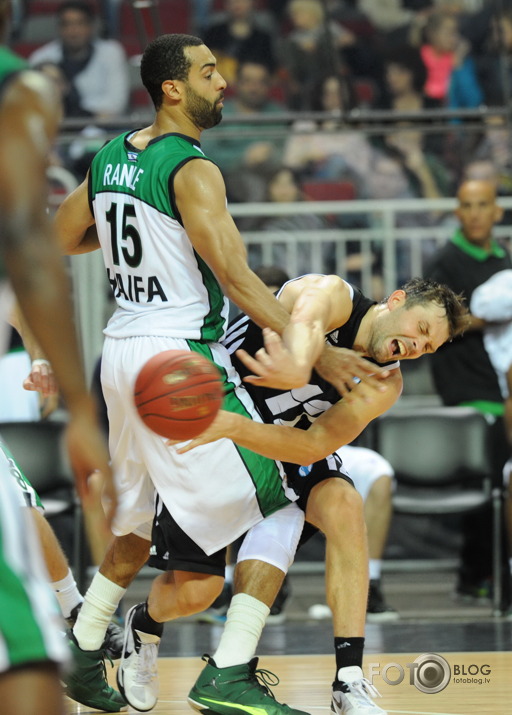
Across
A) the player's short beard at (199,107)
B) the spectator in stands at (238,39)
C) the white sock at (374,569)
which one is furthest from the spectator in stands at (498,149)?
the player's short beard at (199,107)

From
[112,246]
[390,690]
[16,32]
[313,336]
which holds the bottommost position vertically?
[390,690]

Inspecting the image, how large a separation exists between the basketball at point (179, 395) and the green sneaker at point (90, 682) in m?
1.27

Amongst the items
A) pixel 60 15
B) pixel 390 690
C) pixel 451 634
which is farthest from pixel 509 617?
pixel 60 15

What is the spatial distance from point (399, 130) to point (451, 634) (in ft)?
12.5

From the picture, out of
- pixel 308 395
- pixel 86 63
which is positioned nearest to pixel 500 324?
pixel 308 395

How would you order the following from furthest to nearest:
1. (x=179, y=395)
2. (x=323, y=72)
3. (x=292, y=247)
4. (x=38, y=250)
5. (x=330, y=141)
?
(x=323, y=72) → (x=330, y=141) → (x=292, y=247) → (x=179, y=395) → (x=38, y=250)

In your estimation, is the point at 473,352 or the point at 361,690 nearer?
the point at 361,690

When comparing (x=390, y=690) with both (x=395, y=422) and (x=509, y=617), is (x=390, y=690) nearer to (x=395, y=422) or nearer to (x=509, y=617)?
(x=509, y=617)

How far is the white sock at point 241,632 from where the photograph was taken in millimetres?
3801

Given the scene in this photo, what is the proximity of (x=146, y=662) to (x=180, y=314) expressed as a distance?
128 cm

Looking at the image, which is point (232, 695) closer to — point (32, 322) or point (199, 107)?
point (199, 107)

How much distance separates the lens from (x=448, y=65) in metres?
8.80

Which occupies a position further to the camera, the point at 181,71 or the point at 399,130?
the point at 399,130

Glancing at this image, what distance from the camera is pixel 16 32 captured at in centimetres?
955
